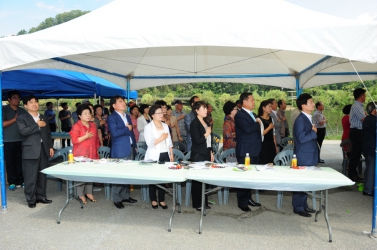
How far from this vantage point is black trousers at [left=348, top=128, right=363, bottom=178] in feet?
17.5

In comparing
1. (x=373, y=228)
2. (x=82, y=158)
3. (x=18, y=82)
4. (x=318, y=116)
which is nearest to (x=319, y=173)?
(x=373, y=228)

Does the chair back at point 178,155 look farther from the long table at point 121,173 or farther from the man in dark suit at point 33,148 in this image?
the man in dark suit at point 33,148

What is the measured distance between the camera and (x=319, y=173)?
3.16 meters

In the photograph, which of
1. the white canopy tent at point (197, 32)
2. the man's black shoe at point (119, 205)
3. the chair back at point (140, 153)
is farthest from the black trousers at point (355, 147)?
the man's black shoe at point (119, 205)

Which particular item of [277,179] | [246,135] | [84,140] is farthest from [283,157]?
[84,140]

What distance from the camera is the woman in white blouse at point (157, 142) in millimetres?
3812

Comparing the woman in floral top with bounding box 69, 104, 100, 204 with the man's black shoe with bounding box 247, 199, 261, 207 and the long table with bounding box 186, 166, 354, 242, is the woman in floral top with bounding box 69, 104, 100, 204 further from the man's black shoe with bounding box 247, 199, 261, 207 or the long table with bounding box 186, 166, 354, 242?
the man's black shoe with bounding box 247, 199, 261, 207

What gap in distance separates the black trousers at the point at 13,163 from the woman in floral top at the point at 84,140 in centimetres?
148

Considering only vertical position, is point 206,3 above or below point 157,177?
above

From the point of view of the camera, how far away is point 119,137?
4.21m

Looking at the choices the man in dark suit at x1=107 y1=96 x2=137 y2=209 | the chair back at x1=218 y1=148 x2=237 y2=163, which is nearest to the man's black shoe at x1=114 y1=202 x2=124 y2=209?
the man in dark suit at x1=107 y1=96 x2=137 y2=209

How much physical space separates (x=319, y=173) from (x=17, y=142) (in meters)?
4.51

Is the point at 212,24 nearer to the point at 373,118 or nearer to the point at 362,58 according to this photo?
the point at 362,58

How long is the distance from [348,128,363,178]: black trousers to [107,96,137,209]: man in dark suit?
145 inches
